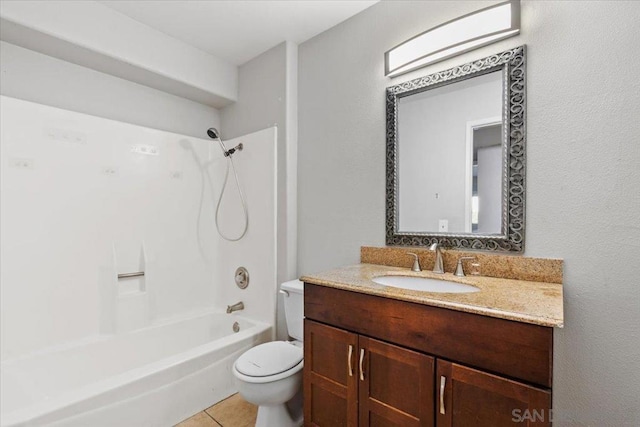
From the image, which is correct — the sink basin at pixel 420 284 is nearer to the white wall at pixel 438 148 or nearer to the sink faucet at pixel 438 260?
the sink faucet at pixel 438 260

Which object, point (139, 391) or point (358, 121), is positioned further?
point (358, 121)

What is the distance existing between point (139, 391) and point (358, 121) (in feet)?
6.30

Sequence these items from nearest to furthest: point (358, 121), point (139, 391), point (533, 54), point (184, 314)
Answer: point (533, 54) → point (139, 391) → point (358, 121) → point (184, 314)

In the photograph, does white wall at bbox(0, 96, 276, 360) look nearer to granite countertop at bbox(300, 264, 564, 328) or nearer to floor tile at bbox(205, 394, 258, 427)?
floor tile at bbox(205, 394, 258, 427)

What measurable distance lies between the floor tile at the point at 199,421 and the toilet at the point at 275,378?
1.01 ft

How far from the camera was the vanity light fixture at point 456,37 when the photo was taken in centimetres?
134

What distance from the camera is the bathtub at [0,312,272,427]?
1.39 metres

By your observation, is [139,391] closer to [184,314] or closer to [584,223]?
[184,314]

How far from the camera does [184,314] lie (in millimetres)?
2518

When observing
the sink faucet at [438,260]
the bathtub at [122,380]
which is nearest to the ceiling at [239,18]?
the sink faucet at [438,260]

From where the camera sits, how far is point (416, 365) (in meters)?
1.08

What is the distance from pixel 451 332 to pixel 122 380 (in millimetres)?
1577

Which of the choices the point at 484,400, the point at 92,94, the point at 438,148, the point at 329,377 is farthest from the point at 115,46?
the point at 484,400

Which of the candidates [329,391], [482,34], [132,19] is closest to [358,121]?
[482,34]
